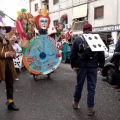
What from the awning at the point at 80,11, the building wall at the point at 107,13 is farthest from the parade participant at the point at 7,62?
the awning at the point at 80,11

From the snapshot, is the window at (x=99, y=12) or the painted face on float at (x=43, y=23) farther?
the window at (x=99, y=12)

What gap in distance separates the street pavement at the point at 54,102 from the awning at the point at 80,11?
17010mm

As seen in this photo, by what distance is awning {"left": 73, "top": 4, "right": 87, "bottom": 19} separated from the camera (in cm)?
2330

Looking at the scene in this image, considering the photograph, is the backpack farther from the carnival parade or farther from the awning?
the awning

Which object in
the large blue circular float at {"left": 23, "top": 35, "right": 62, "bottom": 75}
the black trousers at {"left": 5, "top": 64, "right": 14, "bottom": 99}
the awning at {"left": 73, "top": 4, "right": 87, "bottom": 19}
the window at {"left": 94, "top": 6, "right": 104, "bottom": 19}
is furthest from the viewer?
the awning at {"left": 73, "top": 4, "right": 87, "bottom": 19}

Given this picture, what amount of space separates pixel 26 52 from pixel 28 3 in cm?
3050

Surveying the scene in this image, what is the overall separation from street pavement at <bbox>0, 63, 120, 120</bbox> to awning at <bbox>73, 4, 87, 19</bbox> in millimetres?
17010

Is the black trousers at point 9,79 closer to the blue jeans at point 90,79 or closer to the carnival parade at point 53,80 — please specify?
the carnival parade at point 53,80

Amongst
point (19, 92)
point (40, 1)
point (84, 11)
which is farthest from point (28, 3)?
point (19, 92)

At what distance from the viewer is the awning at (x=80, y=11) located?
2330 cm

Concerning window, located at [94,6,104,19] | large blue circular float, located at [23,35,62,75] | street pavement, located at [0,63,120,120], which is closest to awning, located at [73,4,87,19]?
window, located at [94,6,104,19]

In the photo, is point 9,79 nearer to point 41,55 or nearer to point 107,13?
point 41,55

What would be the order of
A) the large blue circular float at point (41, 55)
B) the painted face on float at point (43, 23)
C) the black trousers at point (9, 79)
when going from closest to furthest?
1. the black trousers at point (9, 79)
2. the large blue circular float at point (41, 55)
3. the painted face on float at point (43, 23)

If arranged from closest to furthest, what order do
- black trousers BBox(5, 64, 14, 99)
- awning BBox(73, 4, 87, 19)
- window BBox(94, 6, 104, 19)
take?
black trousers BBox(5, 64, 14, 99) → window BBox(94, 6, 104, 19) → awning BBox(73, 4, 87, 19)
